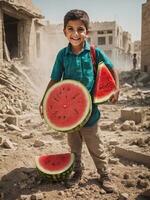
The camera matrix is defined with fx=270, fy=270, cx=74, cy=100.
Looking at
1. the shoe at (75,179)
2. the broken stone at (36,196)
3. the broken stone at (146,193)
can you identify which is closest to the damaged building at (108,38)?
the shoe at (75,179)

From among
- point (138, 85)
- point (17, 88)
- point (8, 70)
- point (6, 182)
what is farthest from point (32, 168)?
point (138, 85)

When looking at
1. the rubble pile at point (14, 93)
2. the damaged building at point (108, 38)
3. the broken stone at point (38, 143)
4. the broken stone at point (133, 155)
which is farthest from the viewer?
the damaged building at point (108, 38)

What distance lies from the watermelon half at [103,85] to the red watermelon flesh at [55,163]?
2.99ft

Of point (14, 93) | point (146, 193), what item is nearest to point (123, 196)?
point (146, 193)

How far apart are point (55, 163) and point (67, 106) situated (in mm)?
950

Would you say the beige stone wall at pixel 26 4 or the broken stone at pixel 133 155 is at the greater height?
the beige stone wall at pixel 26 4

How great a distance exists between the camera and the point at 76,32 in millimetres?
3244

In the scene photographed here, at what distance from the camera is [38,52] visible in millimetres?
23203

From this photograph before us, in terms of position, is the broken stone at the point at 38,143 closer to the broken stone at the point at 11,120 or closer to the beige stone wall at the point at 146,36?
the broken stone at the point at 11,120

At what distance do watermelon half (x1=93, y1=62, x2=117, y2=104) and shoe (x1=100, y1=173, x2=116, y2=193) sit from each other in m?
1.04

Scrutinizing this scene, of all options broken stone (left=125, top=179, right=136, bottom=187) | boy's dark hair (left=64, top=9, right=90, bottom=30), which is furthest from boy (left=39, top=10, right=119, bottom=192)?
broken stone (left=125, top=179, right=136, bottom=187)

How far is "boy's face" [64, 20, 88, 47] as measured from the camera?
3.24 metres

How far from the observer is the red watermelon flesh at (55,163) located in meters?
3.57

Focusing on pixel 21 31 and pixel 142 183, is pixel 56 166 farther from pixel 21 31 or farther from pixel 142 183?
pixel 21 31
